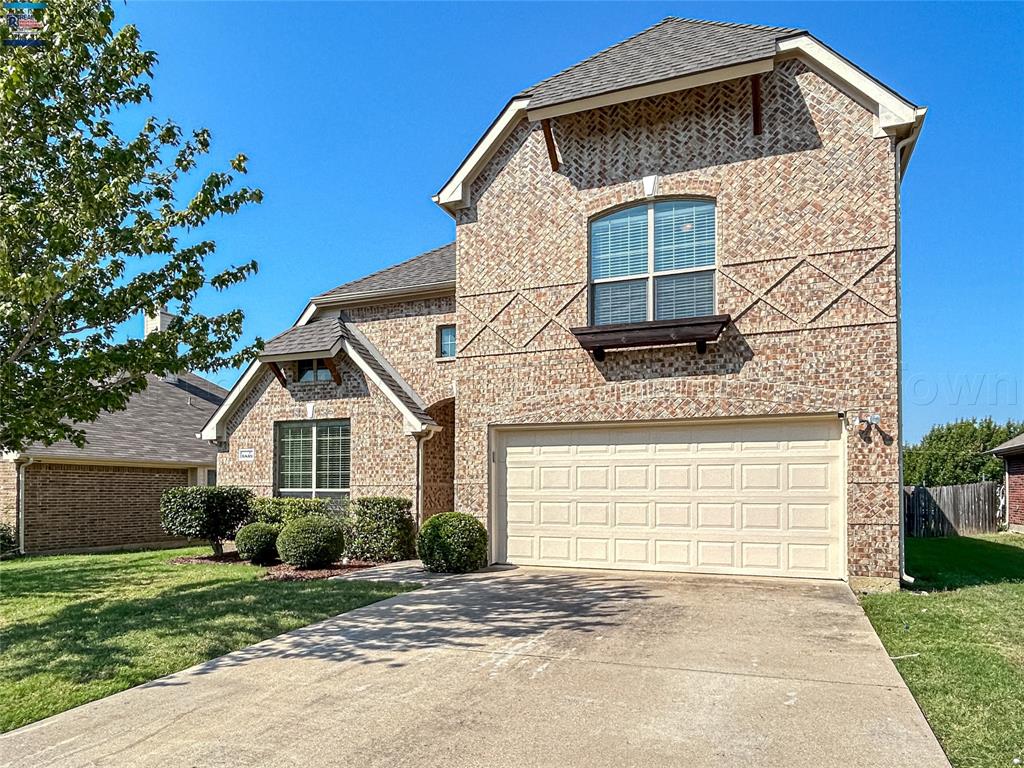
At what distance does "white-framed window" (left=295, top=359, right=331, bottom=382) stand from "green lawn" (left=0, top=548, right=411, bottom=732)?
451 centimetres

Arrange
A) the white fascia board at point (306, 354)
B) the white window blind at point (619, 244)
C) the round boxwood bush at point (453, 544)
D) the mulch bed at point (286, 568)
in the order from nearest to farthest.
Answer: the white window blind at point (619, 244), the round boxwood bush at point (453, 544), the mulch bed at point (286, 568), the white fascia board at point (306, 354)

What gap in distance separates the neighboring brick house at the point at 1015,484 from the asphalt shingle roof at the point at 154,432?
2576 centimetres

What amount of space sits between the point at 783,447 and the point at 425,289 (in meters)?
8.57

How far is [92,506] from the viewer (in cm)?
1956

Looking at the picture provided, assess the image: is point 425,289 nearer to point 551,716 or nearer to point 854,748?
point 551,716

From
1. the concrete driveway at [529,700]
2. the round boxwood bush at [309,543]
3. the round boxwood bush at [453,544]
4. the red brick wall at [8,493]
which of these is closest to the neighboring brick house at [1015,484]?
the concrete driveway at [529,700]

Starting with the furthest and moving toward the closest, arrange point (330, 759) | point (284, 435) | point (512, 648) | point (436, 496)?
1. point (284, 435)
2. point (436, 496)
3. point (512, 648)
4. point (330, 759)

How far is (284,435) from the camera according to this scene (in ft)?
56.3

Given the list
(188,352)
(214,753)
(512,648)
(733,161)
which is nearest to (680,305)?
(733,161)

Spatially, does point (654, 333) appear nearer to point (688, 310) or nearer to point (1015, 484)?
point (688, 310)

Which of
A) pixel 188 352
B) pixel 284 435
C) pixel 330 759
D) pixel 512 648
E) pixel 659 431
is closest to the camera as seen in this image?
pixel 330 759

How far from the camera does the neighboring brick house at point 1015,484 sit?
2448 centimetres

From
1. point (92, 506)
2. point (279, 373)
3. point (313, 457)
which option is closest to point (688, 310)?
point (313, 457)

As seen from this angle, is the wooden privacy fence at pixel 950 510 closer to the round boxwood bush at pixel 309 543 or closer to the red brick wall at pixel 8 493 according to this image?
the round boxwood bush at pixel 309 543
